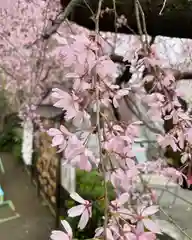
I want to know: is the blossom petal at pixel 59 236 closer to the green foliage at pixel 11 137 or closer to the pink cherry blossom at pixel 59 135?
the pink cherry blossom at pixel 59 135

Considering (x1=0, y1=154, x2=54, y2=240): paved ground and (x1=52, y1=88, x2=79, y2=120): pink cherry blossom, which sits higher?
(x1=52, y1=88, x2=79, y2=120): pink cherry blossom

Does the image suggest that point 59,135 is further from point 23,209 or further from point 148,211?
point 23,209

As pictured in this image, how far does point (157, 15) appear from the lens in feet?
2.71

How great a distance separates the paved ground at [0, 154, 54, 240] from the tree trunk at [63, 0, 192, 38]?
1.91m

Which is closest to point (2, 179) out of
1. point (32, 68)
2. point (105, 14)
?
point (32, 68)

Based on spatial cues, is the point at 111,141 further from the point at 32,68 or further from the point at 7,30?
the point at 32,68

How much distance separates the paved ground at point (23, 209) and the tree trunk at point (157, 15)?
191 cm

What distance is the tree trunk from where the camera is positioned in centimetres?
81

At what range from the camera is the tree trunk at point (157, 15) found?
0.81 meters

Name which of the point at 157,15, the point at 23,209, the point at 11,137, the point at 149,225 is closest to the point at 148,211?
the point at 149,225

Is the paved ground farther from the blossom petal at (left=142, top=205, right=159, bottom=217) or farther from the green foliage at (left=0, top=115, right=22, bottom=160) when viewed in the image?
the blossom petal at (left=142, top=205, right=159, bottom=217)

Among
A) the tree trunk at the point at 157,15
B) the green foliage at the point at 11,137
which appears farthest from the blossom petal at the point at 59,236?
the green foliage at the point at 11,137

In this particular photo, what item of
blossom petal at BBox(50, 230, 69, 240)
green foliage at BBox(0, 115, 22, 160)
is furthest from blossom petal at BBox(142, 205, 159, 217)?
green foliage at BBox(0, 115, 22, 160)

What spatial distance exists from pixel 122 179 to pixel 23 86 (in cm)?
260
